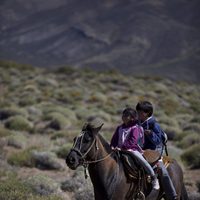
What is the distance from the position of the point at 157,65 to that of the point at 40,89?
138 m

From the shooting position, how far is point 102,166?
8.35 meters

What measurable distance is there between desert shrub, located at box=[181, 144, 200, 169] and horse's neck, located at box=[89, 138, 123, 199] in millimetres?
9245

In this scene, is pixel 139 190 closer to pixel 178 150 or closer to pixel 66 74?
pixel 178 150

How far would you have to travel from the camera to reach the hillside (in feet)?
42.6

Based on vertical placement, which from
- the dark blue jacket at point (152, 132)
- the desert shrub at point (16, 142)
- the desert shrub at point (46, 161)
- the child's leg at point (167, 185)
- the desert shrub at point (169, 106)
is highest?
the dark blue jacket at point (152, 132)

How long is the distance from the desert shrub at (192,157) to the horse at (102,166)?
8.77 m

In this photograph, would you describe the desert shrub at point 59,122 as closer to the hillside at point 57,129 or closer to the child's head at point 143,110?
the hillside at point 57,129

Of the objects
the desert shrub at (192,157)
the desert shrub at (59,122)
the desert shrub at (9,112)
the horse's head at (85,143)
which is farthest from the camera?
the desert shrub at (9,112)

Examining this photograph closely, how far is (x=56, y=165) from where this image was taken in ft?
55.1

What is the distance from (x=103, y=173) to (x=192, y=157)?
32.3 feet

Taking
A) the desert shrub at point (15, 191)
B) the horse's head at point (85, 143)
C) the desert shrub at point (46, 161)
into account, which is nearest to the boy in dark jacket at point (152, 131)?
the horse's head at point (85, 143)

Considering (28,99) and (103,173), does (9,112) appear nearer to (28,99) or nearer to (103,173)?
(28,99)

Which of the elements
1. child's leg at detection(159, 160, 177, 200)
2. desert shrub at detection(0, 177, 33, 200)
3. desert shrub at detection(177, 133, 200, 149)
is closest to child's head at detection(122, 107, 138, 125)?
child's leg at detection(159, 160, 177, 200)

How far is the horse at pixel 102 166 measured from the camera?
8125 millimetres
